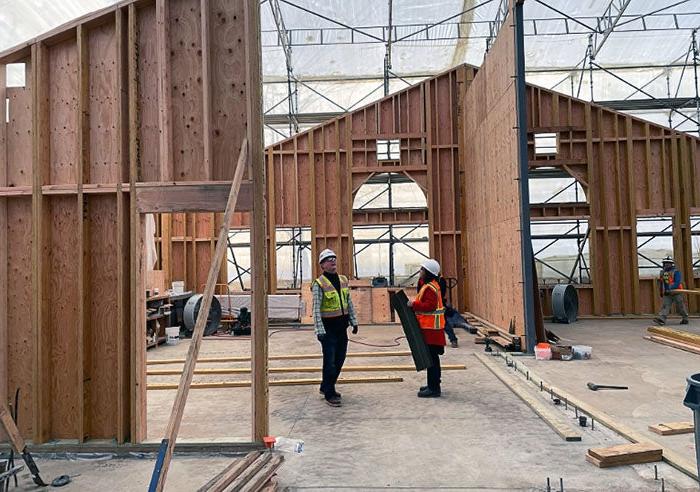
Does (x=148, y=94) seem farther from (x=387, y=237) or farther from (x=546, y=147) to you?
(x=387, y=237)

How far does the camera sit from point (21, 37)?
43.4 ft

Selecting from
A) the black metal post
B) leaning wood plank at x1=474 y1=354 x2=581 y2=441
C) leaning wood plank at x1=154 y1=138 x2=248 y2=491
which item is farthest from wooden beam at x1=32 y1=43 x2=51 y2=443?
the black metal post

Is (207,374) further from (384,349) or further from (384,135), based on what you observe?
(384,135)

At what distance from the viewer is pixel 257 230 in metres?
5.15

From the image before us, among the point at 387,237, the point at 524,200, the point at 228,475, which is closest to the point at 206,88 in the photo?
the point at 228,475

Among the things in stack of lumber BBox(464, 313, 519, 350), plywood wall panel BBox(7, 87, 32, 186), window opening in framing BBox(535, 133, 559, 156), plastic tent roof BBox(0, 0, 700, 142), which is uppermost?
plastic tent roof BBox(0, 0, 700, 142)

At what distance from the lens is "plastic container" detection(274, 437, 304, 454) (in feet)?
16.3

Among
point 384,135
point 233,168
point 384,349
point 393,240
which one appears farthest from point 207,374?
point 393,240

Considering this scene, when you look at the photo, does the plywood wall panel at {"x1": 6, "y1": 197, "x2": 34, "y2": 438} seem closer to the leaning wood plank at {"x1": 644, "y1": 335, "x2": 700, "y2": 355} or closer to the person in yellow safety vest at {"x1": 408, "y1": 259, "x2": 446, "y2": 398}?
the person in yellow safety vest at {"x1": 408, "y1": 259, "x2": 446, "y2": 398}

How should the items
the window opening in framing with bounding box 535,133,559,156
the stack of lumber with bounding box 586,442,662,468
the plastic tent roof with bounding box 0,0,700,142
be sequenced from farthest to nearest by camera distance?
the plastic tent roof with bounding box 0,0,700,142 → the window opening in framing with bounding box 535,133,559,156 → the stack of lumber with bounding box 586,442,662,468

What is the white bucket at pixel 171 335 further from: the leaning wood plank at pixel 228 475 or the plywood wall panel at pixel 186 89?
the leaning wood plank at pixel 228 475

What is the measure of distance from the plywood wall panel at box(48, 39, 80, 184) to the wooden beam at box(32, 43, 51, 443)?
0.06 metres

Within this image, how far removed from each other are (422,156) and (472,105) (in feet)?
7.59

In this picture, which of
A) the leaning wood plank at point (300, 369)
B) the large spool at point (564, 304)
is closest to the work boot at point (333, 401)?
the leaning wood plank at point (300, 369)
